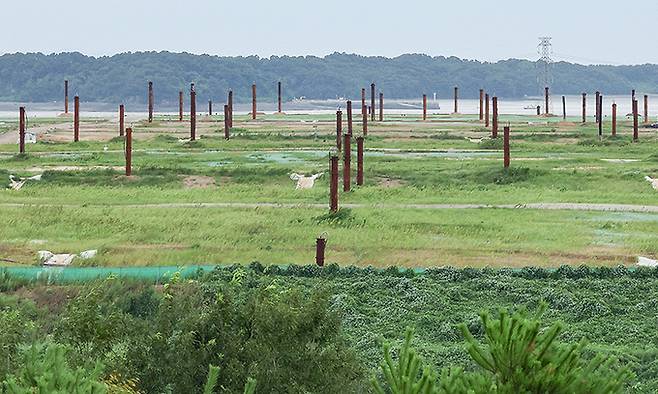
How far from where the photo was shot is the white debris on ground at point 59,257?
24172 mm

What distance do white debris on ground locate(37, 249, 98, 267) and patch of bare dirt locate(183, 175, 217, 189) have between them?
14266 mm

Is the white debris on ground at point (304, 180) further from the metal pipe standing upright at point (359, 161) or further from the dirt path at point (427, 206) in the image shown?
the dirt path at point (427, 206)

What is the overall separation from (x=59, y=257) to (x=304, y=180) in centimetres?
1711

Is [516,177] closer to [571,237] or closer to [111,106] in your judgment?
[571,237]

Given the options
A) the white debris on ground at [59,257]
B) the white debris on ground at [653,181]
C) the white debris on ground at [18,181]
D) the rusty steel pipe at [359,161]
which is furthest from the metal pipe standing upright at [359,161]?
the white debris on ground at [59,257]

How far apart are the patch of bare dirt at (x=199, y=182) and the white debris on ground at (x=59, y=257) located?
46.8 ft

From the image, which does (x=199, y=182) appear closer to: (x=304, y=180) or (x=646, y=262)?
(x=304, y=180)

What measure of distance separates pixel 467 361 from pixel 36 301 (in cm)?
826

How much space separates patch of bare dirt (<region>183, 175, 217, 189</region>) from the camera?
39.8 m

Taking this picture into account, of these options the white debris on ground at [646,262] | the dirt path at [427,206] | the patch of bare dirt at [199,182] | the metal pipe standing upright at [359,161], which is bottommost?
the white debris on ground at [646,262]

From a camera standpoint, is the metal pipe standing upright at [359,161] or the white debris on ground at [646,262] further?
the metal pipe standing upright at [359,161]

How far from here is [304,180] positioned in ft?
135

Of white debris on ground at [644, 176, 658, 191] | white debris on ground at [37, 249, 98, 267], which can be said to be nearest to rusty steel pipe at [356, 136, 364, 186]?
white debris on ground at [644, 176, 658, 191]

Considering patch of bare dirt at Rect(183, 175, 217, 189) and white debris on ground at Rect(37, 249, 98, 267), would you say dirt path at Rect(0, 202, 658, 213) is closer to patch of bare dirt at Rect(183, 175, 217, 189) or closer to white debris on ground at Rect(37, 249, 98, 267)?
patch of bare dirt at Rect(183, 175, 217, 189)
